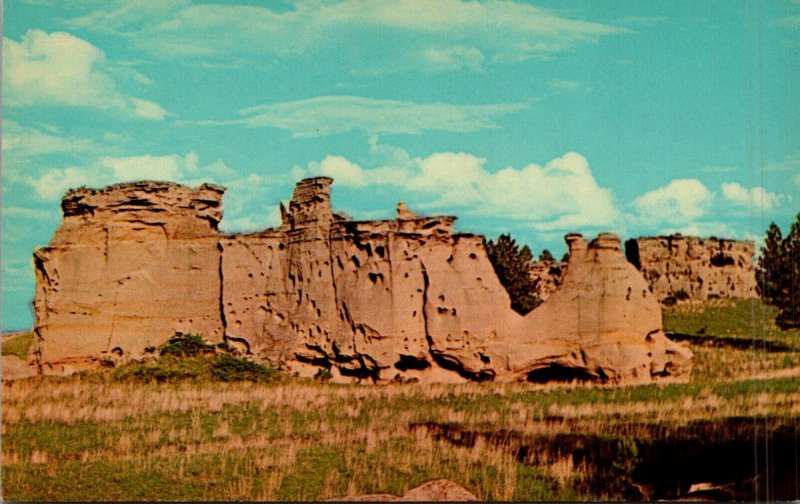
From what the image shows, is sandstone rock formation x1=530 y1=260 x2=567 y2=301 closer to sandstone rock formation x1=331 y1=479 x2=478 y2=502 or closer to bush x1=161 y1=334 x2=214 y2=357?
bush x1=161 y1=334 x2=214 y2=357

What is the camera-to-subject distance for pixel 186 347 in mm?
35906

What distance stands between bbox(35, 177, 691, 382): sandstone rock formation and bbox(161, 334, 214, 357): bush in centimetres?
52

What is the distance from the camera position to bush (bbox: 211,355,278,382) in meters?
33.7

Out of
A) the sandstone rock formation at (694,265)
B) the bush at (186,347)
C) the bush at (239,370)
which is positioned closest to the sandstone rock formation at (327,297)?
the bush at (186,347)

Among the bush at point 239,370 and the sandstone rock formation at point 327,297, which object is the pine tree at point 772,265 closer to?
the sandstone rock formation at point 327,297

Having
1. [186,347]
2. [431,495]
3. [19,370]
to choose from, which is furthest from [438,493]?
[19,370]

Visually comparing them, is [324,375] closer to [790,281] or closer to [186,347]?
[186,347]

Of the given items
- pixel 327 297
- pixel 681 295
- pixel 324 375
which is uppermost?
pixel 681 295

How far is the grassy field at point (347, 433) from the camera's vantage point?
1827cm

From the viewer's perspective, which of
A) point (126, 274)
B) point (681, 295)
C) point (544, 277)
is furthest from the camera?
point (681, 295)

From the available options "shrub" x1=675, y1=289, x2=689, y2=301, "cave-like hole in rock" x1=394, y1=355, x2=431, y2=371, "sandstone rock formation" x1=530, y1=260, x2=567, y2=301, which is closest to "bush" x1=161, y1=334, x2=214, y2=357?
"cave-like hole in rock" x1=394, y1=355, x2=431, y2=371

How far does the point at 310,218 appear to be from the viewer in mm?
36625

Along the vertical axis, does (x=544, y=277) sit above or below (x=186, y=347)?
above

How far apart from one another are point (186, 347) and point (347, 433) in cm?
1476
